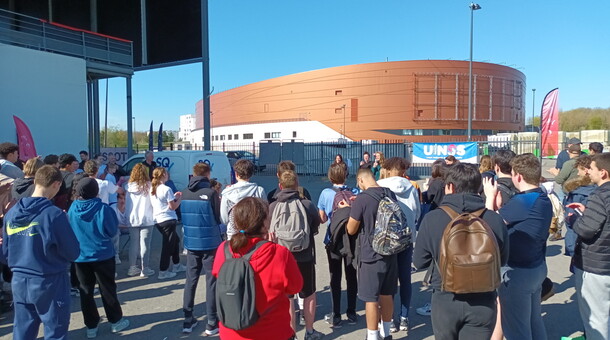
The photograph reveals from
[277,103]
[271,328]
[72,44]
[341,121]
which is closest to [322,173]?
[72,44]

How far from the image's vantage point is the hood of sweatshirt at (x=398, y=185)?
15.8ft

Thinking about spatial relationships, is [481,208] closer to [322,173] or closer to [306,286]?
[306,286]

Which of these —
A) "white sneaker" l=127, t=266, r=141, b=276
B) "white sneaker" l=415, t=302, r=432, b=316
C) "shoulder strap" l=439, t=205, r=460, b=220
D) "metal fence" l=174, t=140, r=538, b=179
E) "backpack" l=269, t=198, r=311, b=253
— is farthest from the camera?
"metal fence" l=174, t=140, r=538, b=179

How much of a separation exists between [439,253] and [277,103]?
217 feet

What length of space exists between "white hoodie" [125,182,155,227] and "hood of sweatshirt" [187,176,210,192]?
1.87 metres

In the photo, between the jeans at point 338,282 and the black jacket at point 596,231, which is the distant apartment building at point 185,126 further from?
the black jacket at point 596,231

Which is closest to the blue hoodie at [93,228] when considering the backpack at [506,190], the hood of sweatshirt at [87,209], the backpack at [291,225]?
the hood of sweatshirt at [87,209]

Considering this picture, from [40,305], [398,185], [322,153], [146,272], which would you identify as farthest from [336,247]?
[322,153]

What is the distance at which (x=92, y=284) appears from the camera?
439 centimetres

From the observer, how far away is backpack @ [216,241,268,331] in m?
2.34

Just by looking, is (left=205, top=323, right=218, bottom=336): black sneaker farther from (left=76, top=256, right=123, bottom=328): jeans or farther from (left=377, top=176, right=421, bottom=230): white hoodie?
(left=377, top=176, right=421, bottom=230): white hoodie

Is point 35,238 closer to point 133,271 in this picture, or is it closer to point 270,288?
point 270,288

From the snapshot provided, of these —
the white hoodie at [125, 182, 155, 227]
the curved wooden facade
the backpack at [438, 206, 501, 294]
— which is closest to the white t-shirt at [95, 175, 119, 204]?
the white hoodie at [125, 182, 155, 227]

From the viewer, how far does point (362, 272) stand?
3.93 meters
